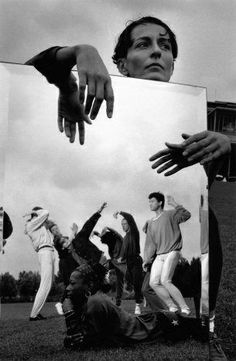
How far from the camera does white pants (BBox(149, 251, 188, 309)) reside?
7.44 feet

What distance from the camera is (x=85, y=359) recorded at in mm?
2061

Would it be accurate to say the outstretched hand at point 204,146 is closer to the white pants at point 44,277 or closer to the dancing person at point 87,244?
the dancing person at point 87,244

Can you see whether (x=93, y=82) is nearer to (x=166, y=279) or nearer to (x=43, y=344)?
(x=166, y=279)

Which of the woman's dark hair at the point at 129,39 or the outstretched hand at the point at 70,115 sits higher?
the woman's dark hair at the point at 129,39

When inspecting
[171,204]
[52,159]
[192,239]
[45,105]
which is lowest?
[192,239]

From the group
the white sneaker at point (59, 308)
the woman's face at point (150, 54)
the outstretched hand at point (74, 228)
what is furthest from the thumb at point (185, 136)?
the white sneaker at point (59, 308)

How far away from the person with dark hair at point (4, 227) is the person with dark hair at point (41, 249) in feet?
0.22

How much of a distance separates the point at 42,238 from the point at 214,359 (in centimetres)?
113

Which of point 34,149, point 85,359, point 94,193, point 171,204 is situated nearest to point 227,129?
point 171,204

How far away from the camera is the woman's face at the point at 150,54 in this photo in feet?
8.73

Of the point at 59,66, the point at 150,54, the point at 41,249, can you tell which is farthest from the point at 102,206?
the point at 150,54

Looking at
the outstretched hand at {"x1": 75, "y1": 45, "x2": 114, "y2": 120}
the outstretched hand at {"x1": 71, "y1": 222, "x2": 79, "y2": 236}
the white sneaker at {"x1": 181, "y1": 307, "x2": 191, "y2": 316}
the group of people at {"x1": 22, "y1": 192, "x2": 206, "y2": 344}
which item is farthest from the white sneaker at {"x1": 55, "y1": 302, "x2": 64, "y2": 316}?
the outstretched hand at {"x1": 75, "y1": 45, "x2": 114, "y2": 120}

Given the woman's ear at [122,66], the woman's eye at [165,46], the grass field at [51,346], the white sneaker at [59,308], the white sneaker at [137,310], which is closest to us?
the grass field at [51,346]

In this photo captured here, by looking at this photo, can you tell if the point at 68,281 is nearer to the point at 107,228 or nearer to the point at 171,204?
the point at 107,228
